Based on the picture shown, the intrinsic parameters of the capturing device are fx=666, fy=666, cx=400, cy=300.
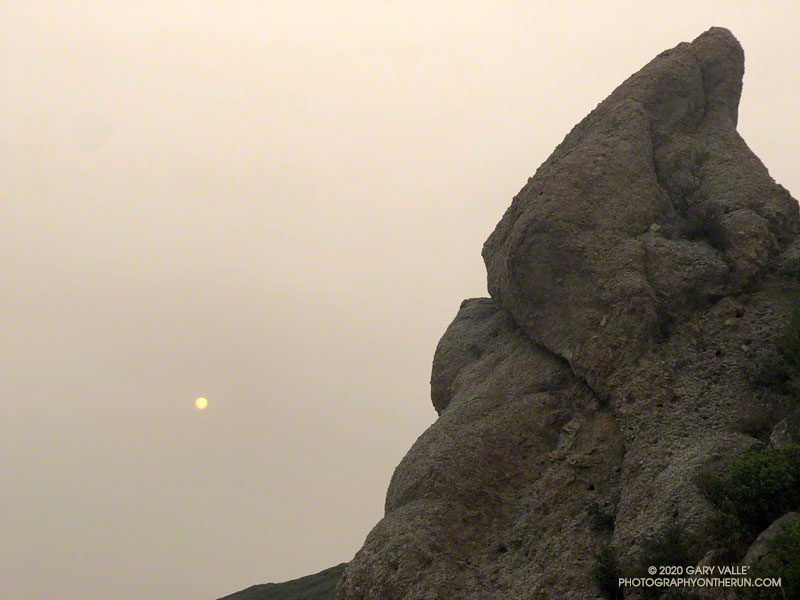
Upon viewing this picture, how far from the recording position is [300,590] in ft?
224

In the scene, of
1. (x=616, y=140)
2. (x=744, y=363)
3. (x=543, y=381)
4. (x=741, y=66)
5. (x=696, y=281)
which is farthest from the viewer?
(x=741, y=66)

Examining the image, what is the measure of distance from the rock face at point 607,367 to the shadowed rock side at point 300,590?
129 feet

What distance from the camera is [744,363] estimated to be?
737 inches

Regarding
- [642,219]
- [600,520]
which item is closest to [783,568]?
[600,520]

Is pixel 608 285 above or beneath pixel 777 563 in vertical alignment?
above

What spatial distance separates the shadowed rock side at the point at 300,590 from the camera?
199ft

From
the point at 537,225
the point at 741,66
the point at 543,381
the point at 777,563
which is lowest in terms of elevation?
the point at 777,563

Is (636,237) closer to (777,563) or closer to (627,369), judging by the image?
(627,369)

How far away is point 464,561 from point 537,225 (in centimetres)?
1148

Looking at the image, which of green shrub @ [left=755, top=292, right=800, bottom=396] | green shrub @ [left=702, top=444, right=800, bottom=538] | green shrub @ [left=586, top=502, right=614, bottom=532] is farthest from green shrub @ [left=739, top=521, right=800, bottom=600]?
green shrub @ [left=755, top=292, right=800, bottom=396]

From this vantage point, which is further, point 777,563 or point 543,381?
point 543,381

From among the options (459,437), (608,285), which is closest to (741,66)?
(608,285)

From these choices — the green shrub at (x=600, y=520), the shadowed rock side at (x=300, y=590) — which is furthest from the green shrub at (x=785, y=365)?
the shadowed rock side at (x=300, y=590)

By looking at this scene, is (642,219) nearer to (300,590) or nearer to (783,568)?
(783,568)
